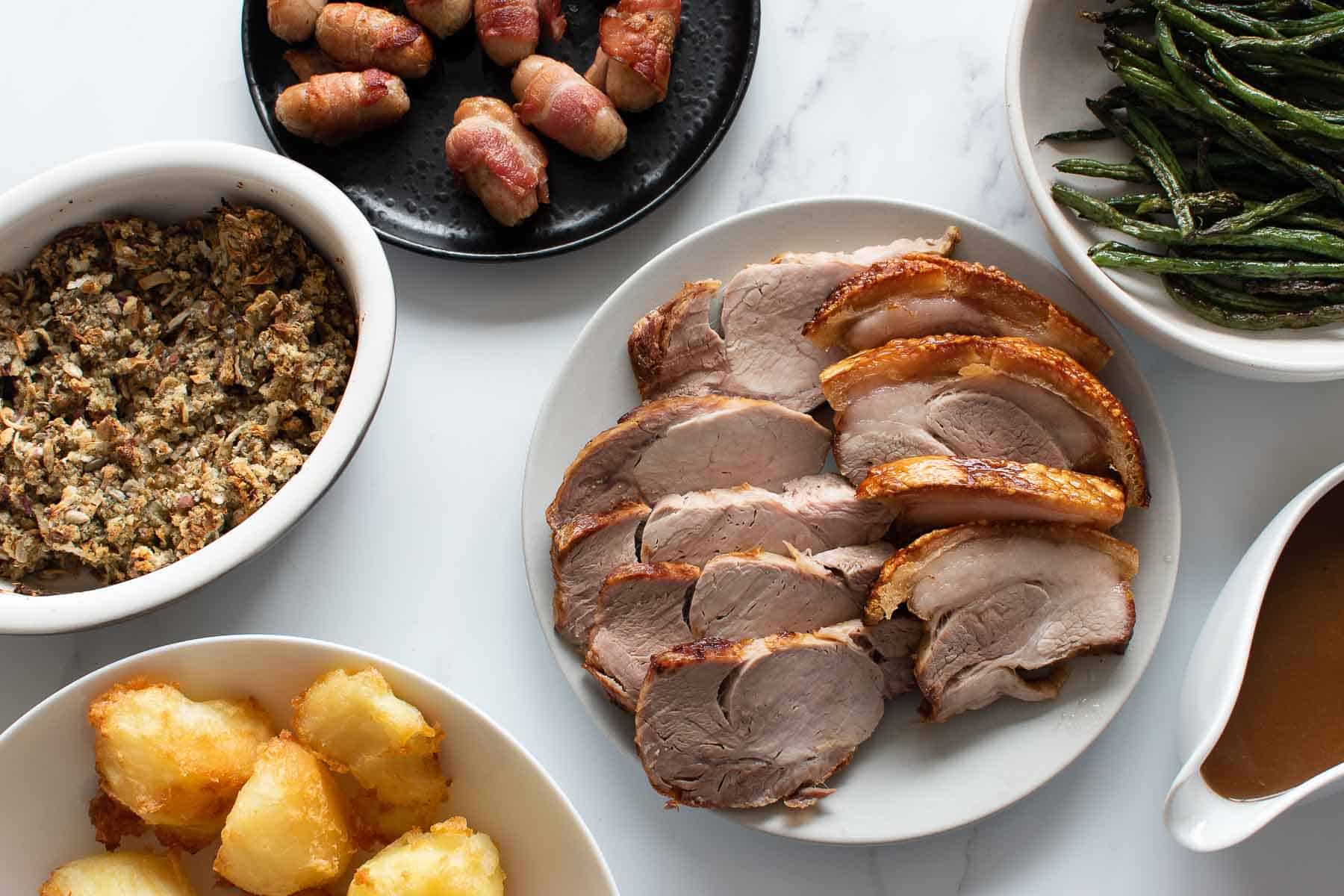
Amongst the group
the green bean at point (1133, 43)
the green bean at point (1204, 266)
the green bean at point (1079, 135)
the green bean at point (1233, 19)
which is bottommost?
the green bean at point (1204, 266)

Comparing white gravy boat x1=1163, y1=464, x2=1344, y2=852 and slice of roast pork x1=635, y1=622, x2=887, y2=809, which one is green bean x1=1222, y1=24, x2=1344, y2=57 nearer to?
white gravy boat x1=1163, y1=464, x2=1344, y2=852

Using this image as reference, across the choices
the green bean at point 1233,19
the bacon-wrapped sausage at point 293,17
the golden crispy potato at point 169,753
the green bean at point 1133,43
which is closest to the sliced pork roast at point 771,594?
the golden crispy potato at point 169,753

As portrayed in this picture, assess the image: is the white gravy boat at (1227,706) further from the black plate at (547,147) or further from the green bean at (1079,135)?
the black plate at (547,147)

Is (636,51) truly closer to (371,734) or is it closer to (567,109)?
(567,109)

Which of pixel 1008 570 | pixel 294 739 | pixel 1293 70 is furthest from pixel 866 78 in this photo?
pixel 294 739

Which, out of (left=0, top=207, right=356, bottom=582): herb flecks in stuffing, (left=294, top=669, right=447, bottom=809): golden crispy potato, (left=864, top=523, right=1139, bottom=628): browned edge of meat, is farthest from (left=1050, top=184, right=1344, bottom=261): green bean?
(left=294, top=669, right=447, bottom=809): golden crispy potato
